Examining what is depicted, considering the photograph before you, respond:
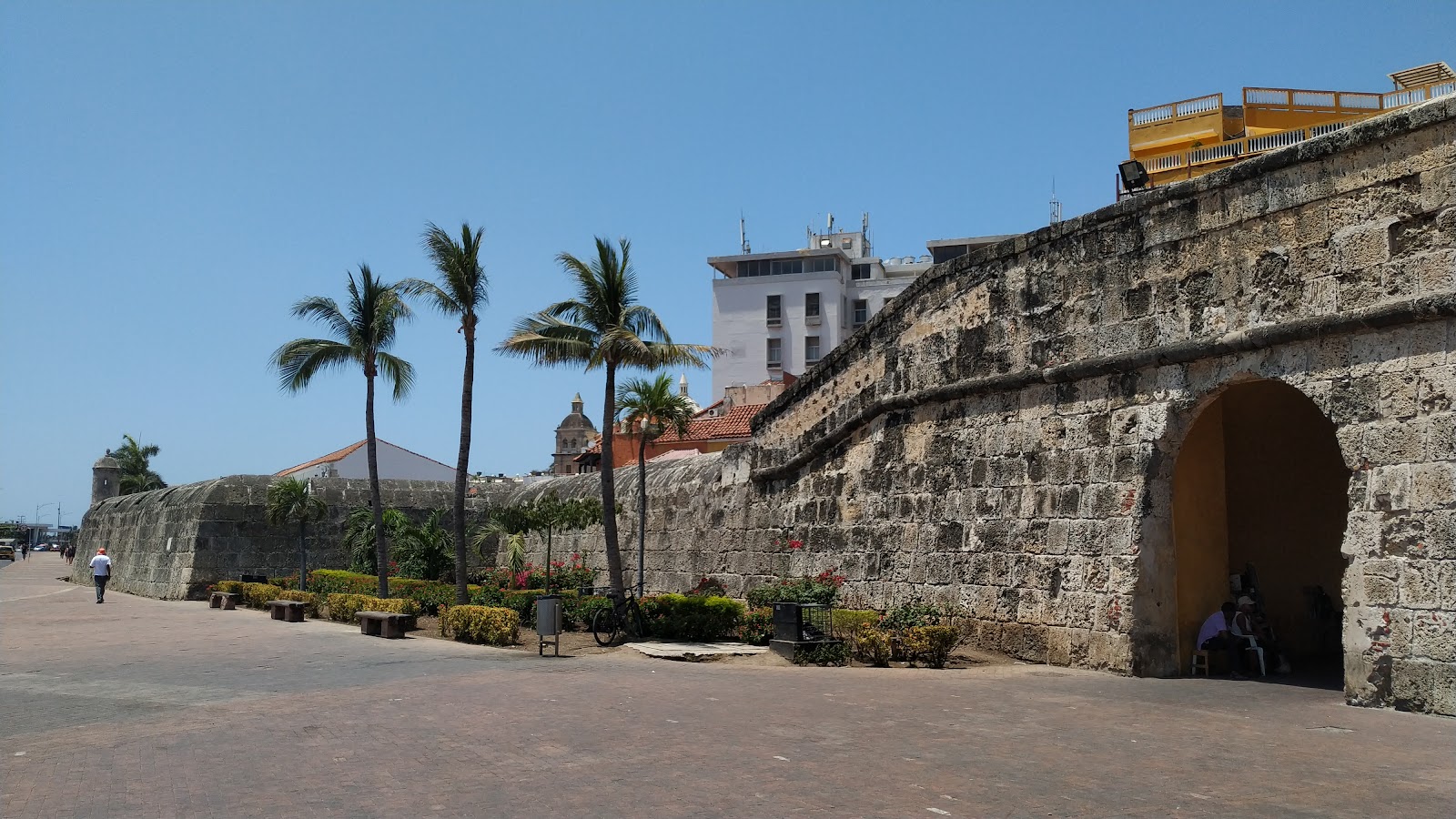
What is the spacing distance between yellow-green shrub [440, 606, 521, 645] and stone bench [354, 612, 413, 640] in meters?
0.79

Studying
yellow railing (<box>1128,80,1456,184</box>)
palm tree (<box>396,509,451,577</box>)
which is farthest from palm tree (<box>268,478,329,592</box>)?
yellow railing (<box>1128,80,1456,184</box>)

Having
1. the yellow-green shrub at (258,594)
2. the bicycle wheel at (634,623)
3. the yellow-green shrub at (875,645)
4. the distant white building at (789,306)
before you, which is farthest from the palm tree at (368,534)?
the distant white building at (789,306)

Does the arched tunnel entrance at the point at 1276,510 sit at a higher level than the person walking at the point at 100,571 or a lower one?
higher

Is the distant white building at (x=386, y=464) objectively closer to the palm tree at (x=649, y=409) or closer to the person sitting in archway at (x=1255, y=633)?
the palm tree at (x=649, y=409)

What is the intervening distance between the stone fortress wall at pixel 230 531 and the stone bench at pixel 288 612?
566 cm

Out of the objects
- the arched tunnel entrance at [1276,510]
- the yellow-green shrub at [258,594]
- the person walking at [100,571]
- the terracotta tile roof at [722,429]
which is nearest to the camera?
the arched tunnel entrance at [1276,510]

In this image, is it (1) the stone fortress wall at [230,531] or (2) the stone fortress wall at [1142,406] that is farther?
(1) the stone fortress wall at [230,531]

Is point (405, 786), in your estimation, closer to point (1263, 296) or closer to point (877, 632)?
point (877, 632)

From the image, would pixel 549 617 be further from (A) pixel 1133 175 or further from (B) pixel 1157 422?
(A) pixel 1133 175

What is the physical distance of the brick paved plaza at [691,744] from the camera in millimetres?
5941

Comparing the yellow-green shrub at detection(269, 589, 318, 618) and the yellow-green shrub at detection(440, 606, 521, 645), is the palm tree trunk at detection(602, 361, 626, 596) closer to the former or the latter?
the yellow-green shrub at detection(440, 606, 521, 645)

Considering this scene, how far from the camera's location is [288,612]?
18.7 metres

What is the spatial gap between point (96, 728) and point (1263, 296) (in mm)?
10428

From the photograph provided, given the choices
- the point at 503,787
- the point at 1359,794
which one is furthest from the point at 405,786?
the point at 1359,794
